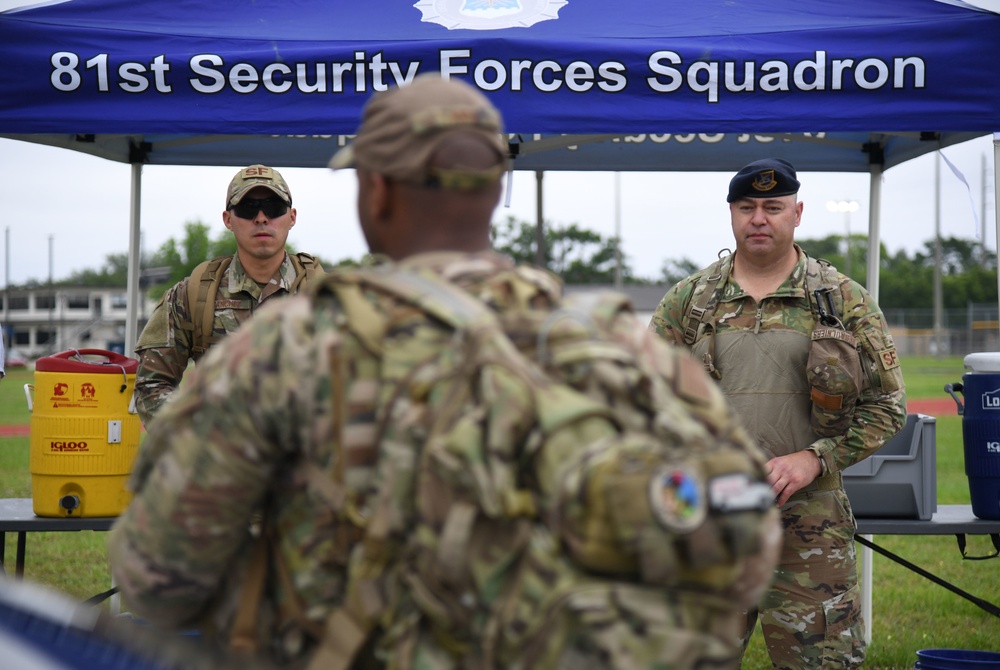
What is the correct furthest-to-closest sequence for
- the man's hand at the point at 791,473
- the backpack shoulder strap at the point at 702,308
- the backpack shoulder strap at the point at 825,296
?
the backpack shoulder strap at the point at 702,308
the backpack shoulder strap at the point at 825,296
the man's hand at the point at 791,473

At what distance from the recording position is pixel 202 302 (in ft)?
13.8

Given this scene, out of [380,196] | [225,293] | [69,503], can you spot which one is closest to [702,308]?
[225,293]

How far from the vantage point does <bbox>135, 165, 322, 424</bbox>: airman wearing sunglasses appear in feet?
13.6

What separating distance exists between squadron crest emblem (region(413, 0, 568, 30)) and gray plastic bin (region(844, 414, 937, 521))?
7.50ft

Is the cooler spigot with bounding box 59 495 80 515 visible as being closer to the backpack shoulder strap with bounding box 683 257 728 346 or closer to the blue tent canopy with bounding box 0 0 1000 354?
the blue tent canopy with bounding box 0 0 1000 354

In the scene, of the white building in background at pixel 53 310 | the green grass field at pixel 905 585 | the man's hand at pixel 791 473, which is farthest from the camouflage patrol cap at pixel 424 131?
the white building in background at pixel 53 310

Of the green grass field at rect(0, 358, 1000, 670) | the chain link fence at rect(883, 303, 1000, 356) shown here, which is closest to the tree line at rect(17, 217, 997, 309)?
the chain link fence at rect(883, 303, 1000, 356)

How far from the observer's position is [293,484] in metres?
1.70

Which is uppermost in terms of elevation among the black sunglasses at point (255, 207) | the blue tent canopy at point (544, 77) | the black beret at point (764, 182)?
the blue tent canopy at point (544, 77)

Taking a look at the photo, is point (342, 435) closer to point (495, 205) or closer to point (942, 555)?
point (495, 205)

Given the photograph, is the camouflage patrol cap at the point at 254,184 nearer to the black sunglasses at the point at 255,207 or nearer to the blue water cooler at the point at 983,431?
the black sunglasses at the point at 255,207

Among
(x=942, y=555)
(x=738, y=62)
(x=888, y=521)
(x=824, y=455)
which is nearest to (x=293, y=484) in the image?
(x=824, y=455)

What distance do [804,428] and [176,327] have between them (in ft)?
7.97

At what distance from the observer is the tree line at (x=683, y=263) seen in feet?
202
